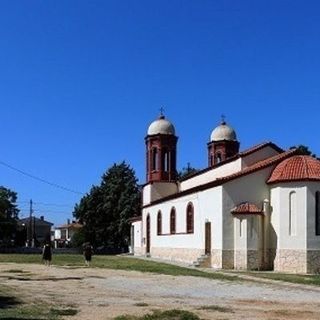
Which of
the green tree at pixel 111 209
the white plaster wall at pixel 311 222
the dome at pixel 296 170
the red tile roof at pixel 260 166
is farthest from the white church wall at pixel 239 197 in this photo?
the green tree at pixel 111 209

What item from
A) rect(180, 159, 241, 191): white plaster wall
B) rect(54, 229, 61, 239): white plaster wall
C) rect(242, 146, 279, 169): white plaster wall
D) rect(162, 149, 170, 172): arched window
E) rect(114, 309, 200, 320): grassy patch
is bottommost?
rect(54, 229, 61, 239): white plaster wall

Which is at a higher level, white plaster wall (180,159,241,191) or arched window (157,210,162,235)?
white plaster wall (180,159,241,191)

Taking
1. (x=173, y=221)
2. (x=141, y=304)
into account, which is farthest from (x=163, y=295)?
(x=173, y=221)

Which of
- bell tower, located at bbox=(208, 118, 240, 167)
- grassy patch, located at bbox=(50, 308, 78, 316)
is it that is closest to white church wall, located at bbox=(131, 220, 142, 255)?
bell tower, located at bbox=(208, 118, 240, 167)

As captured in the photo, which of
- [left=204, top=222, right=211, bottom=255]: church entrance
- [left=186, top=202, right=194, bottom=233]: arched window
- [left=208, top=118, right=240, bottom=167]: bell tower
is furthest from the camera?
[left=208, top=118, right=240, bottom=167]: bell tower

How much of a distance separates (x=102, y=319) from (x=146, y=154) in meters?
45.6

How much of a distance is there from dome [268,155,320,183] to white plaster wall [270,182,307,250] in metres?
0.40

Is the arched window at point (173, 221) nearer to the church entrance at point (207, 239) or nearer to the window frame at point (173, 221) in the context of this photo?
the window frame at point (173, 221)

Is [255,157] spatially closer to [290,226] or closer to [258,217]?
[258,217]

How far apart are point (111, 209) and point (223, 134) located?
21.2 m

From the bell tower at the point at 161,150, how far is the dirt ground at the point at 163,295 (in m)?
28.2

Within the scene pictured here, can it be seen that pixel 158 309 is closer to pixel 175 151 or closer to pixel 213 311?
pixel 213 311

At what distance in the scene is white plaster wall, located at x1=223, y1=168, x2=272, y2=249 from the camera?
39.0 meters

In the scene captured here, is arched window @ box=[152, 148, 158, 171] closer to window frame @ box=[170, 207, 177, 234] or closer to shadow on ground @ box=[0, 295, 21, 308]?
window frame @ box=[170, 207, 177, 234]
